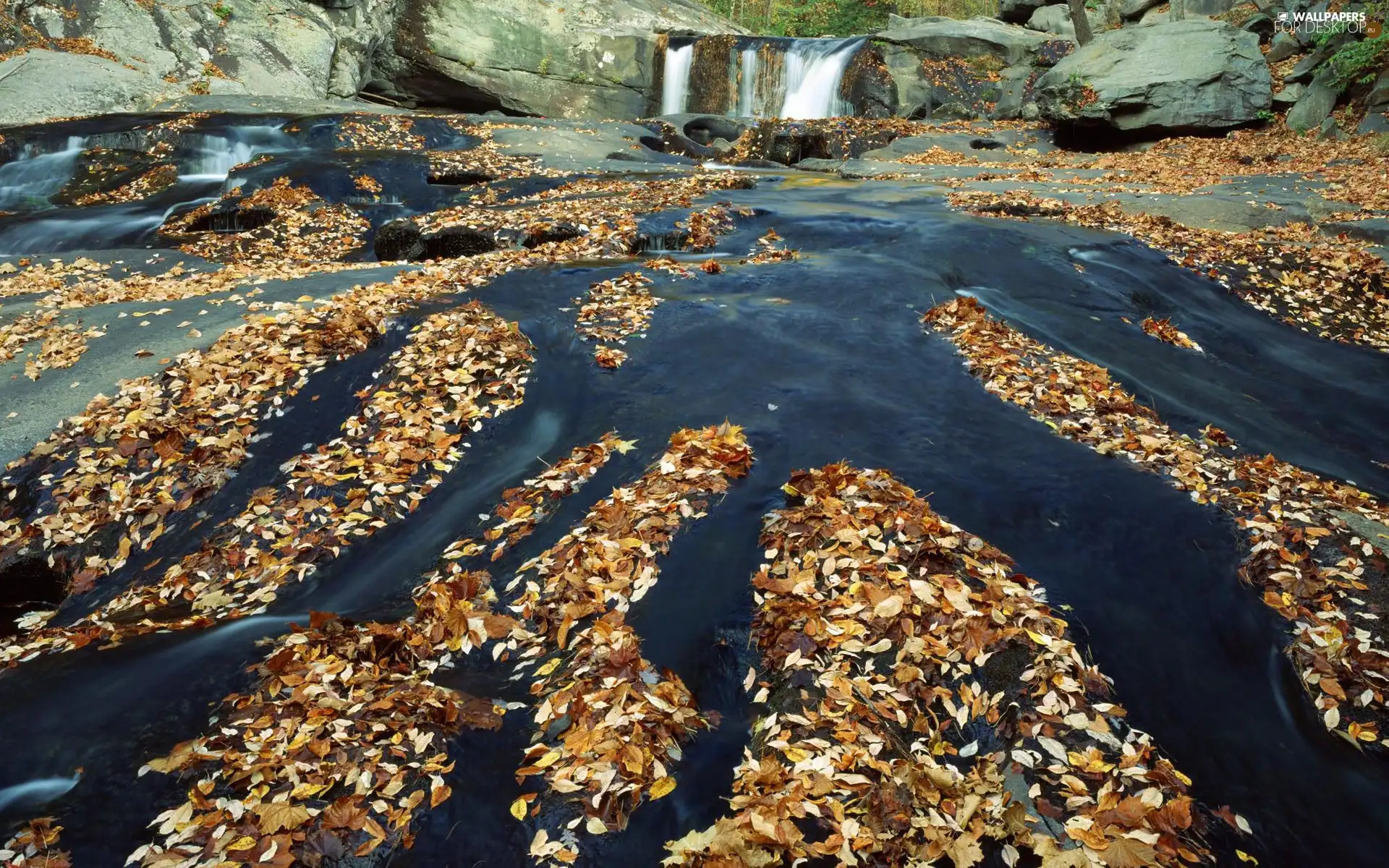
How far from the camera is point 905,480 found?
542 centimetres

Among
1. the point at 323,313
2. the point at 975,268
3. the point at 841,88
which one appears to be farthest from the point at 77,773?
the point at 841,88

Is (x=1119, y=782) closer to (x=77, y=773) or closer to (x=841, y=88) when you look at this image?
(x=77, y=773)

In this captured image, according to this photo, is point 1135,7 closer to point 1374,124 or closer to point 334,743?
point 1374,124

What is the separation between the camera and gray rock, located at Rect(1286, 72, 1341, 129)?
18766 mm

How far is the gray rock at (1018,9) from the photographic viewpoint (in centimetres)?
3647

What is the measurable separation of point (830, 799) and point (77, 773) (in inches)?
139

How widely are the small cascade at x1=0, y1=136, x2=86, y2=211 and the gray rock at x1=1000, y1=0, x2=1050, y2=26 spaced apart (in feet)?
127

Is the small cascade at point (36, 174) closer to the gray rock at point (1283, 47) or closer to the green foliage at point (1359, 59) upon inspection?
the green foliage at point (1359, 59)

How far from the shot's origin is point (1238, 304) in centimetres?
1015

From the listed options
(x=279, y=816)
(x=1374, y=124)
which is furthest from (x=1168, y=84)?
(x=279, y=816)

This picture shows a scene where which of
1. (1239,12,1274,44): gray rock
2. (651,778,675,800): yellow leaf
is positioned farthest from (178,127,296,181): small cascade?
(1239,12,1274,44): gray rock

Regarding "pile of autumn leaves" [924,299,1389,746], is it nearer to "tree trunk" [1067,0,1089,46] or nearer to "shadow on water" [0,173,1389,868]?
"shadow on water" [0,173,1389,868]

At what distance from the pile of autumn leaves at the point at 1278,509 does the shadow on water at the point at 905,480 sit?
178 millimetres

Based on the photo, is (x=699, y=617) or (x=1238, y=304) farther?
(x=1238, y=304)
